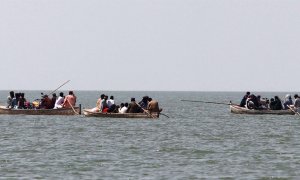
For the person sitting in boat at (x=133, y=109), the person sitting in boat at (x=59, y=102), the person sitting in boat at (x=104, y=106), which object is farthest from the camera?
the person sitting in boat at (x=59, y=102)

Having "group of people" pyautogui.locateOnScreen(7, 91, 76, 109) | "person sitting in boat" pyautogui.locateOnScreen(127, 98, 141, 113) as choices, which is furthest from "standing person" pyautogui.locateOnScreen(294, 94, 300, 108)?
"group of people" pyautogui.locateOnScreen(7, 91, 76, 109)

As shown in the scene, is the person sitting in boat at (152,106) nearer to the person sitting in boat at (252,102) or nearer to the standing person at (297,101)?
the person sitting in boat at (252,102)

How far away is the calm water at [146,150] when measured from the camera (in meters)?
24.6

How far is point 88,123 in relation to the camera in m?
48.0

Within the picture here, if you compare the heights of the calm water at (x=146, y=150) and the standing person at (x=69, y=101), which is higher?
the standing person at (x=69, y=101)

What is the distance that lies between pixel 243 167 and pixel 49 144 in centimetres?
1045

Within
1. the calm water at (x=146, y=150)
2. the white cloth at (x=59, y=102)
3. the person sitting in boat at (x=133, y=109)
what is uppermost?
the white cloth at (x=59, y=102)

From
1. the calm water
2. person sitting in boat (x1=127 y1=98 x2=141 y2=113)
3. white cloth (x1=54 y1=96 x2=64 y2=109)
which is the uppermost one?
white cloth (x1=54 y1=96 x2=64 y2=109)

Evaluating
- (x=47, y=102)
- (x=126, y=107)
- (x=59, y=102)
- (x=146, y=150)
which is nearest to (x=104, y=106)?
(x=126, y=107)

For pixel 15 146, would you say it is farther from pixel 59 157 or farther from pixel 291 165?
pixel 291 165

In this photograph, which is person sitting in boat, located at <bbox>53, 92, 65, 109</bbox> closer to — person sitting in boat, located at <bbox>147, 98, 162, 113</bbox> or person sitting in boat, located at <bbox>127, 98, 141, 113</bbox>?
person sitting in boat, located at <bbox>127, 98, 141, 113</bbox>

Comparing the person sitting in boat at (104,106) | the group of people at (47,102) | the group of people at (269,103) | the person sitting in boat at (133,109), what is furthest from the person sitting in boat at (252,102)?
the group of people at (47,102)

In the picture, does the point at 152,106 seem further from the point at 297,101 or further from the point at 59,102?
the point at 297,101

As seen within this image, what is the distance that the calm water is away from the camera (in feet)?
80.7
